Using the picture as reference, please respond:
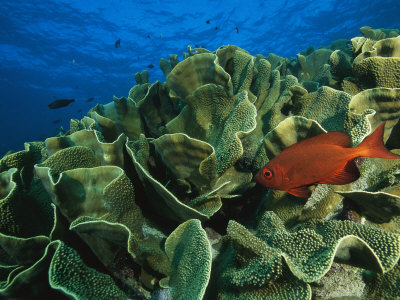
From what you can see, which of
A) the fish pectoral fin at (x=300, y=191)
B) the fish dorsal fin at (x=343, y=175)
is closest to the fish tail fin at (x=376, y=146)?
the fish dorsal fin at (x=343, y=175)

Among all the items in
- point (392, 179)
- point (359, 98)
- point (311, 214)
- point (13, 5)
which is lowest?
point (311, 214)

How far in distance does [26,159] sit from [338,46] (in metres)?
6.76

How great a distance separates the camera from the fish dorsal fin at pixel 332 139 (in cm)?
125

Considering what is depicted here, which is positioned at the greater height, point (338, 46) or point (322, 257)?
point (338, 46)

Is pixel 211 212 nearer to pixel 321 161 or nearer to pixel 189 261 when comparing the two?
pixel 189 261

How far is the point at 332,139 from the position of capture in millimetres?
1270

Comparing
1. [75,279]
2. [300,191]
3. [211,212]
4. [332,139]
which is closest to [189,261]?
[211,212]

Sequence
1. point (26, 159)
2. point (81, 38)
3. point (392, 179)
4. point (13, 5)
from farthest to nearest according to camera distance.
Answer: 1. point (81, 38)
2. point (13, 5)
3. point (26, 159)
4. point (392, 179)

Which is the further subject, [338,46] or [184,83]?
[338,46]

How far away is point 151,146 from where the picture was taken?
6.89 feet

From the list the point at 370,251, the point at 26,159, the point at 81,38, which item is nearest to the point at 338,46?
the point at 370,251

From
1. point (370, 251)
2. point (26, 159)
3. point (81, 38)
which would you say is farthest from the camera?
point (81, 38)

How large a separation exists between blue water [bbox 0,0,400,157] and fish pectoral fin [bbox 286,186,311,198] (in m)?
26.2

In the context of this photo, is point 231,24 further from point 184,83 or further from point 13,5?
point 184,83
